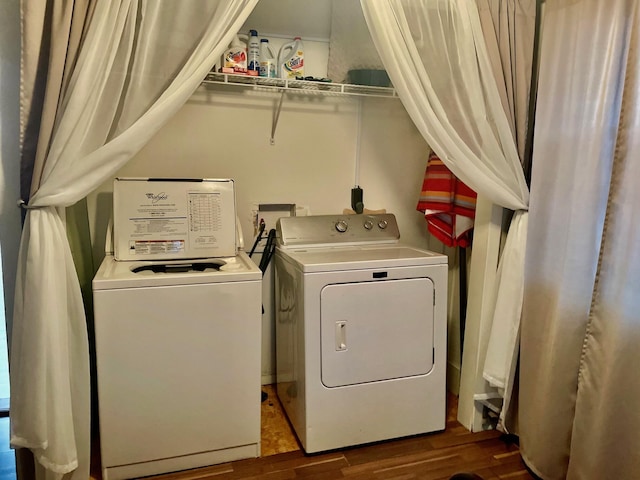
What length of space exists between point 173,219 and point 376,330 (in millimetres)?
1051

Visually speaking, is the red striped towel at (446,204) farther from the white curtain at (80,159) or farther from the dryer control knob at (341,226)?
the white curtain at (80,159)

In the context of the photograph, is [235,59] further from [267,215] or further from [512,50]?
[512,50]

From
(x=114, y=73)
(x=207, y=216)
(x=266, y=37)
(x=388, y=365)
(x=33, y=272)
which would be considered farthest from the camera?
(x=266, y=37)

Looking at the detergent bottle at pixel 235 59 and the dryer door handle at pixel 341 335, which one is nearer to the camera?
the dryer door handle at pixel 341 335

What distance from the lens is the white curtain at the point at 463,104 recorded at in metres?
1.92

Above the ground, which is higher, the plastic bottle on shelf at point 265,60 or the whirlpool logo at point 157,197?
the plastic bottle on shelf at point 265,60

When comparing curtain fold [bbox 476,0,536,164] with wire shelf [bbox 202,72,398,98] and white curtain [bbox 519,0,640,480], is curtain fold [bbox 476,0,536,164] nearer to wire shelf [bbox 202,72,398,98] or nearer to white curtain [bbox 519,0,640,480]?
white curtain [bbox 519,0,640,480]

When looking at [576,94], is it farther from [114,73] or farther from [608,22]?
[114,73]

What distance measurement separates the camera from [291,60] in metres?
2.43

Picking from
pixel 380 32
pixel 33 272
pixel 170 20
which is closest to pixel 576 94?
pixel 380 32

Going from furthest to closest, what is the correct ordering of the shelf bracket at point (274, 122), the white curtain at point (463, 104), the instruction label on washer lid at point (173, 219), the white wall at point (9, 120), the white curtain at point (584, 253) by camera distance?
1. the shelf bracket at point (274, 122)
2. the instruction label on washer lid at point (173, 219)
3. the white curtain at point (463, 104)
4. the white wall at point (9, 120)
5. the white curtain at point (584, 253)

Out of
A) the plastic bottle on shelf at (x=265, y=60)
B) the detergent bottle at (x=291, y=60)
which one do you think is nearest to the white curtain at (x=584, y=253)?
the detergent bottle at (x=291, y=60)

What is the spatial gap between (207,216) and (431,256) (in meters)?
1.05

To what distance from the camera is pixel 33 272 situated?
5.13 feet
